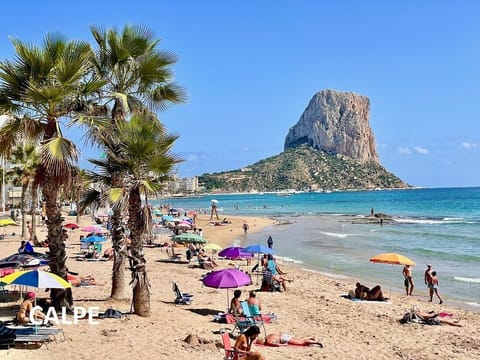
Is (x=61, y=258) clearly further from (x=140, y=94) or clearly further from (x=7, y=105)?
(x=140, y=94)

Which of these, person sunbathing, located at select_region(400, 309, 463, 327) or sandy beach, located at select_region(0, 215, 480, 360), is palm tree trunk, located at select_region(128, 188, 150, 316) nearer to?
sandy beach, located at select_region(0, 215, 480, 360)

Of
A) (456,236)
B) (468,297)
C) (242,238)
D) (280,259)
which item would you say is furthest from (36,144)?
(456,236)

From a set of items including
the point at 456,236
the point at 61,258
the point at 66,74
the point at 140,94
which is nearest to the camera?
the point at 66,74

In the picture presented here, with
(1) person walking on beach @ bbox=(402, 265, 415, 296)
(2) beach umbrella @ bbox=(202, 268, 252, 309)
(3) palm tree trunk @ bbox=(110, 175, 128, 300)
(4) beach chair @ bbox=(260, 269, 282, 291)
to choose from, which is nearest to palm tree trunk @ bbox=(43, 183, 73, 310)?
(3) palm tree trunk @ bbox=(110, 175, 128, 300)

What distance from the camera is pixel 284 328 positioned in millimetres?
12219

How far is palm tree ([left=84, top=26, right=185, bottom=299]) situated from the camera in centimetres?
1169

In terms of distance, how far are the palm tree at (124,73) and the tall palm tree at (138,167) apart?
1.99ft

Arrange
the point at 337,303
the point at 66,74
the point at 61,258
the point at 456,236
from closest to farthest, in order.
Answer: the point at 66,74
the point at 61,258
the point at 337,303
the point at 456,236

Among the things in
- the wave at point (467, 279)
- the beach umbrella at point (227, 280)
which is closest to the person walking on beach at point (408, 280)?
the wave at point (467, 279)

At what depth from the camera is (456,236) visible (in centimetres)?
3975

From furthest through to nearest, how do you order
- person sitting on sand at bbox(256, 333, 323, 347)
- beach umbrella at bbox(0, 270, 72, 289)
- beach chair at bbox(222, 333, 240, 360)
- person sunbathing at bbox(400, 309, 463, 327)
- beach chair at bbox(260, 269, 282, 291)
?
1. beach chair at bbox(260, 269, 282, 291)
2. person sunbathing at bbox(400, 309, 463, 327)
3. person sitting on sand at bbox(256, 333, 323, 347)
4. beach umbrella at bbox(0, 270, 72, 289)
5. beach chair at bbox(222, 333, 240, 360)

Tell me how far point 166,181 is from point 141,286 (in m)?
2.38

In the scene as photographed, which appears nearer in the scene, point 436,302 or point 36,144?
point 36,144

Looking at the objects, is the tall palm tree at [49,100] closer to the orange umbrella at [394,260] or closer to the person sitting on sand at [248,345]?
the person sitting on sand at [248,345]
